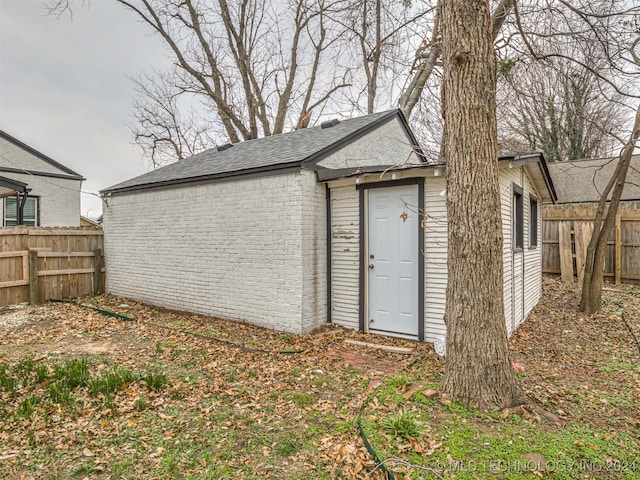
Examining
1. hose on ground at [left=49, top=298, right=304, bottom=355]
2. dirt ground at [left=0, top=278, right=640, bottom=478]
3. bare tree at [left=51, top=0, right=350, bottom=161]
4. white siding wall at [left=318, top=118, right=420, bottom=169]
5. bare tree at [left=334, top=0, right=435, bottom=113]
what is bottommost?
dirt ground at [left=0, top=278, right=640, bottom=478]

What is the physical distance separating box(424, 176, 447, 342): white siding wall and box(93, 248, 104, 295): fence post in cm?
854

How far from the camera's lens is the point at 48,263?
8609 millimetres

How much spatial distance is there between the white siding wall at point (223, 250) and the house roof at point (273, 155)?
21 cm

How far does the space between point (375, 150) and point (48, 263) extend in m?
8.19

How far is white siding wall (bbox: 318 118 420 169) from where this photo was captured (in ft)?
22.9

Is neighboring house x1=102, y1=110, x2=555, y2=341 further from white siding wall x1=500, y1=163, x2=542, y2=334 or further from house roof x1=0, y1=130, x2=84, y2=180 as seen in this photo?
house roof x1=0, y1=130, x2=84, y2=180

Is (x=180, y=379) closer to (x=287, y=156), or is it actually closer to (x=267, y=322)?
(x=267, y=322)

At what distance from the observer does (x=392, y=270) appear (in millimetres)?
5805

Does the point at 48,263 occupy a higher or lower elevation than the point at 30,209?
lower

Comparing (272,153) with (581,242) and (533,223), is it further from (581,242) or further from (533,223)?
(581,242)

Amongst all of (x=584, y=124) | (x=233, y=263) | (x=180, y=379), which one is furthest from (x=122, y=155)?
(x=584, y=124)

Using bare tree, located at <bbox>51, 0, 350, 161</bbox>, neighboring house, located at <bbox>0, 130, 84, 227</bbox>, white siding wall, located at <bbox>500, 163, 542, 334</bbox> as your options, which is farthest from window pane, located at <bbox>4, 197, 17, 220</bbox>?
white siding wall, located at <bbox>500, 163, 542, 334</bbox>

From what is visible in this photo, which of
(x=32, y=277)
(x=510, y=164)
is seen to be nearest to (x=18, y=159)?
(x=32, y=277)

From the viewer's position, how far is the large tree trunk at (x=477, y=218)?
322 cm
